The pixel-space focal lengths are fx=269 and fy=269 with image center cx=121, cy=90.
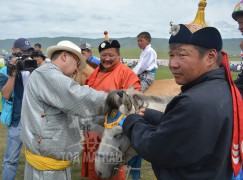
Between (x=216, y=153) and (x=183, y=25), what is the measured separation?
0.88 meters

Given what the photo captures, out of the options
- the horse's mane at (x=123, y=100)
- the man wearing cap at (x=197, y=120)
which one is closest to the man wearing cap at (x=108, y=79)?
the horse's mane at (x=123, y=100)

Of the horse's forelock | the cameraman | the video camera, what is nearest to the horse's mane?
the horse's forelock

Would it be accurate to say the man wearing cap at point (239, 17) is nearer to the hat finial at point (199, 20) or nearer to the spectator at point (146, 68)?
the hat finial at point (199, 20)

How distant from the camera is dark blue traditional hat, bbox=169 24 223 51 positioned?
5.79 ft

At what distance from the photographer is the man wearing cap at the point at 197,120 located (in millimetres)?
1582

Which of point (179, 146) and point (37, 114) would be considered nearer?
point (179, 146)

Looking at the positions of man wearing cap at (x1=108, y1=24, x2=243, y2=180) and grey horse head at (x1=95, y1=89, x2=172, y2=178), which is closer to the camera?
man wearing cap at (x1=108, y1=24, x2=243, y2=180)

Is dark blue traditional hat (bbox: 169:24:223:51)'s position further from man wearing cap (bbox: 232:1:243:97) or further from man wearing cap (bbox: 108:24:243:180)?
man wearing cap (bbox: 232:1:243:97)

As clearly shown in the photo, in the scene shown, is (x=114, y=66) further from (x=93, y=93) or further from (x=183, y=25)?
(x=183, y=25)

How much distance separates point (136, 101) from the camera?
109 inches

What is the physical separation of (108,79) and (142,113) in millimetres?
1835

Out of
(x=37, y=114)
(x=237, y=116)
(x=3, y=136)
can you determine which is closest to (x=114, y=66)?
(x=37, y=114)

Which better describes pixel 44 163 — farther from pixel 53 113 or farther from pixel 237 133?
pixel 237 133

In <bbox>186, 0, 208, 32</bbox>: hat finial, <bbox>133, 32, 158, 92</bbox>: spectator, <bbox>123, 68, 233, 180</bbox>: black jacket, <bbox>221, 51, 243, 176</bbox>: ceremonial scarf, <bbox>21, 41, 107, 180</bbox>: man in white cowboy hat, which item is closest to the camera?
<bbox>123, 68, 233, 180</bbox>: black jacket
